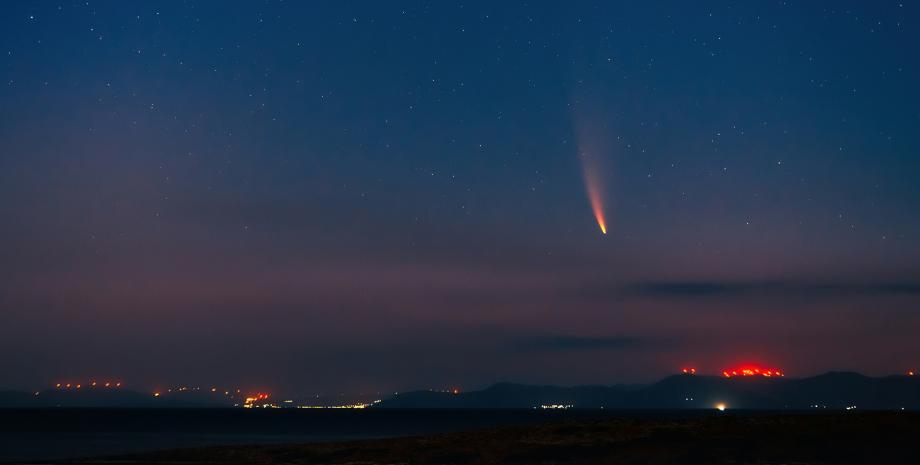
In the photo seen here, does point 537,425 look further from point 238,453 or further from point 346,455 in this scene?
point 238,453

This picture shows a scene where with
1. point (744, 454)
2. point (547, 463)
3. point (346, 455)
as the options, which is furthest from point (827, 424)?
point (346, 455)

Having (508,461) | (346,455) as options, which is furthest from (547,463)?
(346,455)

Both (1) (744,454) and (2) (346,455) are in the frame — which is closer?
(1) (744,454)

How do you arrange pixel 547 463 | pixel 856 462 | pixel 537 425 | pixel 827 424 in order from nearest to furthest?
pixel 856 462
pixel 547 463
pixel 827 424
pixel 537 425

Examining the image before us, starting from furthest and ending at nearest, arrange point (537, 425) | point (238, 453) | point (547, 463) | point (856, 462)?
point (537, 425)
point (238, 453)
point (547, 463)
point (856, 462)

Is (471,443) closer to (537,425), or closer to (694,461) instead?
(537,425)

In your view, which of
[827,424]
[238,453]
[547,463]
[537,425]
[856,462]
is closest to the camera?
[856,462]
